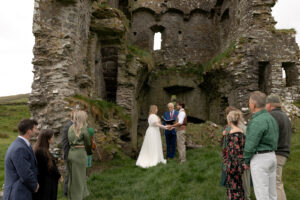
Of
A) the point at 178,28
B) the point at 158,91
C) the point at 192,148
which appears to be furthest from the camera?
the point at 178,28

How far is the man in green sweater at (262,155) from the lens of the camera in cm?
324

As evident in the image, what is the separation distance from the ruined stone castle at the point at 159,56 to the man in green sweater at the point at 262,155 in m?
5.49

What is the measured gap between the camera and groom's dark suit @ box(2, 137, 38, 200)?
3.21 metres

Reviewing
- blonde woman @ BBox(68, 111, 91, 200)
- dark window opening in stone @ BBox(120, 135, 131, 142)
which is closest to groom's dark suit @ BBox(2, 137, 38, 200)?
blonde woman @ BBox(68, 111, 91, 200)

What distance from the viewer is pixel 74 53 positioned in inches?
315

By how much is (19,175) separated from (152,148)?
4.89 metres

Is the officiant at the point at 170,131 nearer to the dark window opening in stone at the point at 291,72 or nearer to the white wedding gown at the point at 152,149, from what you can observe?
the white wedding gown at the point at 152,149

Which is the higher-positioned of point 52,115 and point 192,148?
point 52,115

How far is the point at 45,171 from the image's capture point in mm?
3762

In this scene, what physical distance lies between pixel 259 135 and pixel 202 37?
1678 cm

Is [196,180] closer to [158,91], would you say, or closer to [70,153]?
[70,153]

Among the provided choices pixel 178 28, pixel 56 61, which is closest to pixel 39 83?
pixel 56 61

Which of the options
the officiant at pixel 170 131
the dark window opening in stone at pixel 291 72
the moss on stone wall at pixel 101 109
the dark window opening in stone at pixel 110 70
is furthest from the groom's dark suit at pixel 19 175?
the dark window opening in stone at pixel 291 72

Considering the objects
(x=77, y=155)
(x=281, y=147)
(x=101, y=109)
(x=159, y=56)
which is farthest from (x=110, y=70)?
(x=281, y=147)
